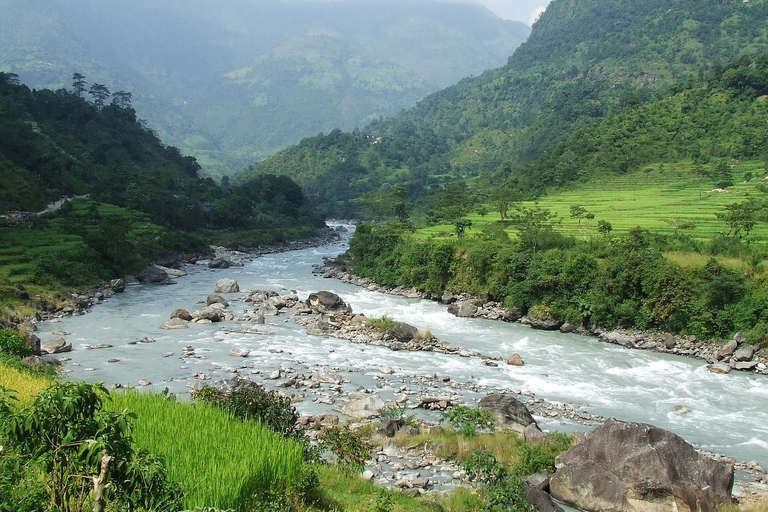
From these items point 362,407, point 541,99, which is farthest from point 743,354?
point 541,99

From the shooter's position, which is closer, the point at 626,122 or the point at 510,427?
the point at 510,427

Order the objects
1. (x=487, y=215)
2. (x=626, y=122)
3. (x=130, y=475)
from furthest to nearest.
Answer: (x=626, y=122)
(x=487, y=215)
(x=130, y=475)

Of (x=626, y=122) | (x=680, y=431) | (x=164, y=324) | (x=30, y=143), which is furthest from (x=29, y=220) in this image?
(x=626, y=122)

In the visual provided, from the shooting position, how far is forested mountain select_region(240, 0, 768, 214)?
95.4 meters

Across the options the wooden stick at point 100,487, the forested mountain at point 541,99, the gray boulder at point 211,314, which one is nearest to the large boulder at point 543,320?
the gray boulder at point 211,314

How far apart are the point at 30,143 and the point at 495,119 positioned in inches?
3639

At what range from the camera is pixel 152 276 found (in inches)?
1570

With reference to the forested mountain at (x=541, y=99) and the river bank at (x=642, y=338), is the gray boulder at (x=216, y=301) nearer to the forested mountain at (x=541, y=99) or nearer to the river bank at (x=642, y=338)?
the river bank at (x=642, y=338)

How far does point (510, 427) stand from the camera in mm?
15328

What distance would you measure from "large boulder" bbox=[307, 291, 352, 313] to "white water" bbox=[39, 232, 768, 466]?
5.65ft

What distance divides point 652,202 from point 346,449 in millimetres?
40518

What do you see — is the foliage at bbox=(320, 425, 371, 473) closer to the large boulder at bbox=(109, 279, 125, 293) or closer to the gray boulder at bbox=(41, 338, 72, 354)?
the gray boulder at bbox=(41, 338, 72, 354)

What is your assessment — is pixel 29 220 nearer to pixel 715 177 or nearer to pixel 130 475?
pixel 130 475

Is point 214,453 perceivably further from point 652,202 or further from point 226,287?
point 652,202
